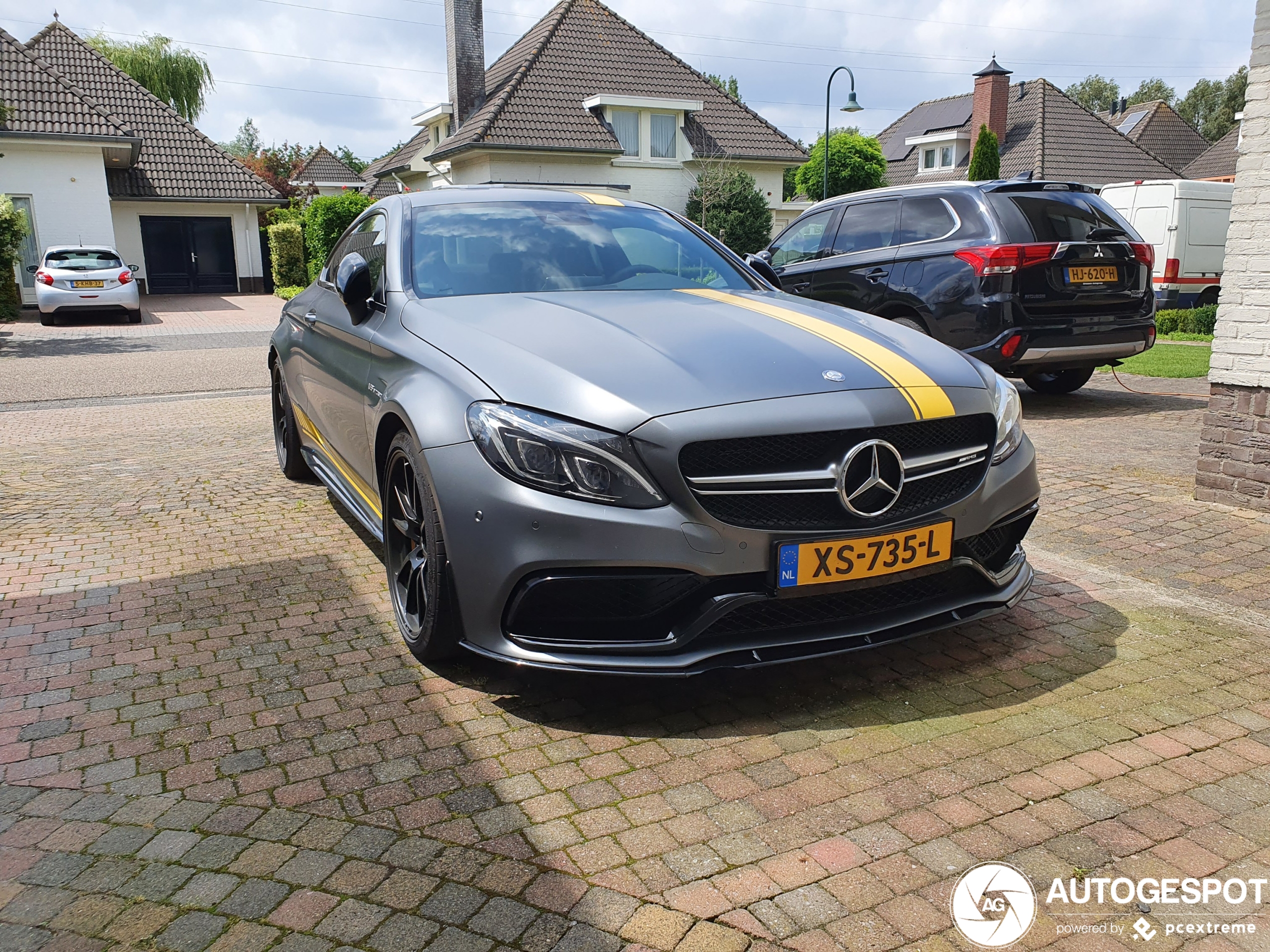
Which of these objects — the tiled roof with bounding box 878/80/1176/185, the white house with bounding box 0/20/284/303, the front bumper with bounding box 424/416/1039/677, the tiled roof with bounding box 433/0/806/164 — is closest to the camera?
the front bumper with bounding box 424/416/1039/677

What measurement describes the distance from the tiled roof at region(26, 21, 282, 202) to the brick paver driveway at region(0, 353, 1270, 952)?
2997cm

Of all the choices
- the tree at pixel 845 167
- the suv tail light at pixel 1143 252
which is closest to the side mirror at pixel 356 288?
the suv tail light at pixel 1143 252

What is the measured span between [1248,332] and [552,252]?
12.2 ft

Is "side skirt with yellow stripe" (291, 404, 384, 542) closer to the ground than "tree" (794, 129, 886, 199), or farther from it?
closer to the ground

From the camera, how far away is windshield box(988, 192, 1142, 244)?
27.3 ft

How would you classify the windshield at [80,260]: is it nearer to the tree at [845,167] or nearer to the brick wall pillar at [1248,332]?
the brick wall pillar at [1248,332]

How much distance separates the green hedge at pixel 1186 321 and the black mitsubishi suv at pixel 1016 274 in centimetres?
997

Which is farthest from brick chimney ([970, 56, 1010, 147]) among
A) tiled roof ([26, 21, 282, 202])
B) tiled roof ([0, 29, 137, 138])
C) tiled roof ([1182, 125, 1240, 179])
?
tiled roof ([0, 29, 137, 138])

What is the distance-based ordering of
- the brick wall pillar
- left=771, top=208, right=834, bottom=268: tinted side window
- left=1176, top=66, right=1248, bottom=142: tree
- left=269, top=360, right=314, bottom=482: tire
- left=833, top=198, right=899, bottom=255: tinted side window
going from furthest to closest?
left=1176, top=66, right=1248, bottom=142: tree → left=771, top=208, right=834, bottom=268: tinted side window → left=833, top=198, right=899, bottom=255: tinted side window → left=269, top=360, right=314, bottom=482: tire → the brick wall pillar

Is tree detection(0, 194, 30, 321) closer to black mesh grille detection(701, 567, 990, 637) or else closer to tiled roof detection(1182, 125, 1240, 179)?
black mesh grille detection(701, 567, 990, 637)

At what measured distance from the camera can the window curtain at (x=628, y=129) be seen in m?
34.6

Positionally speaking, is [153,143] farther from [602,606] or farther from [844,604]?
[844,604]

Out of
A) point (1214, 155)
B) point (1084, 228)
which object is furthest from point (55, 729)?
point (1214, 155)

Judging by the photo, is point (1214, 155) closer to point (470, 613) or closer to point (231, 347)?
point (231, 347)
